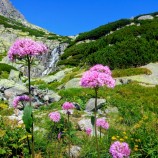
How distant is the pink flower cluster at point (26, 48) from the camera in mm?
6541

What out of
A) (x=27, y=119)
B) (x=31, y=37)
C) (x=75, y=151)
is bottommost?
(x=75, y=151)

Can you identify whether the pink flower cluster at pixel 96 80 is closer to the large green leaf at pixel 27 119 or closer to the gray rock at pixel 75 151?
the large green leaf at pixel 27 119

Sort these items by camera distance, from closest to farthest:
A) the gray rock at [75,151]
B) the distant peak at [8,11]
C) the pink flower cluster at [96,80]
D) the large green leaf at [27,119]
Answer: the large green leaf at [27,119] < the pink flower cluster at [96,80] < the gray rock at [75,151] < the distant peak at [8,11]

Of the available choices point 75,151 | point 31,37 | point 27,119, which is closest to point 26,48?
point 27,119

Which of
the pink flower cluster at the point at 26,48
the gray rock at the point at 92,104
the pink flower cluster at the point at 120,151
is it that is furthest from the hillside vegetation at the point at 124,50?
the pink flower cluster at the point at 26,48

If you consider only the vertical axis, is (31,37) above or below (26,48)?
above

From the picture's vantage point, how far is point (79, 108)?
19234 mm

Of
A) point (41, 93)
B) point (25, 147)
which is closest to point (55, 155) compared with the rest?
point (25, 147)

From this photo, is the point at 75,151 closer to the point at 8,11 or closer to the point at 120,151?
the point at 120,151

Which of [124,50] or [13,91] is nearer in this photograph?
[13,91]

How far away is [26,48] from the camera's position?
6.53m

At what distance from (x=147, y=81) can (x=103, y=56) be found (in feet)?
34.4

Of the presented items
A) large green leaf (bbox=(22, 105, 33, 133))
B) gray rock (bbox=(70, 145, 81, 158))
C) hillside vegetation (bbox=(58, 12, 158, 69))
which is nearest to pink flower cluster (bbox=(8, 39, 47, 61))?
large green leaf (bbox=(22, 105, 33, 133))

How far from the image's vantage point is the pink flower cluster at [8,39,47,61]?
654 cm
